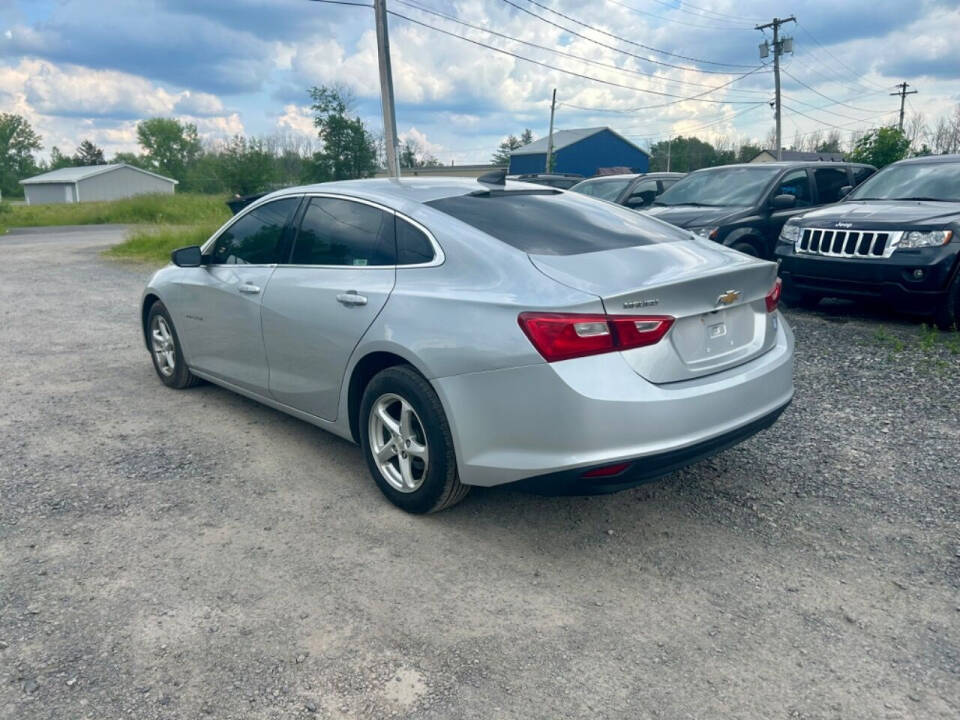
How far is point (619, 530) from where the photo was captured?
361 centimetres

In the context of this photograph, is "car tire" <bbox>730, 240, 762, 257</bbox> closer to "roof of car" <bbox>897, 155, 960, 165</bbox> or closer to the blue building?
"roof of car" <bbox>897, 155, 960, 165</bbox>

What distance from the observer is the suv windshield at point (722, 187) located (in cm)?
965

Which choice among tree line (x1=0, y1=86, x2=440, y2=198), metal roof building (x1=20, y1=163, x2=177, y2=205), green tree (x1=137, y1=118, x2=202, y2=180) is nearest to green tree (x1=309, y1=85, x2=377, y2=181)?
tree line (x1=0, y1=86, x2=440, y2=198)

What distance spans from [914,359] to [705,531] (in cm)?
389

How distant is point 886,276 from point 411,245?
5432mm

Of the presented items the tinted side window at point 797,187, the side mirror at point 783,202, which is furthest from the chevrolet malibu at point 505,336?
the tinted side window at point 797,187

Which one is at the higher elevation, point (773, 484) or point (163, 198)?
point (163, 198)

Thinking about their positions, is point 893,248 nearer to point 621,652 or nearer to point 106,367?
point 621,652

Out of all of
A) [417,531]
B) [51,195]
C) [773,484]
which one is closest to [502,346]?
[417,531]

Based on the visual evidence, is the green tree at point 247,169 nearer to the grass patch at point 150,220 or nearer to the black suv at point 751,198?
the grass patch at point 150,220

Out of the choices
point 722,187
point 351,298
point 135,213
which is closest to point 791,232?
point 722,187

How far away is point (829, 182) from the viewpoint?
10477mm

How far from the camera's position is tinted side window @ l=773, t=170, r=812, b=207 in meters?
9.75

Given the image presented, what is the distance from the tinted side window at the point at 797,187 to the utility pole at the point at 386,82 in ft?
35.2
